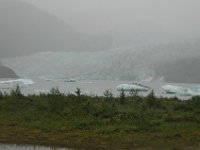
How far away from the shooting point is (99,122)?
28.5 feet

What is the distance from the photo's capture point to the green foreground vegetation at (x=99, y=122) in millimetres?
7062

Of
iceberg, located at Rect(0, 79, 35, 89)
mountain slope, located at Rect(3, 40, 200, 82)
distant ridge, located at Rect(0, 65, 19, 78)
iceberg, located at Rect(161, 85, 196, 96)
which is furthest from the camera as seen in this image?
distant ridge, located at Rect(0, 65, 19, 78)

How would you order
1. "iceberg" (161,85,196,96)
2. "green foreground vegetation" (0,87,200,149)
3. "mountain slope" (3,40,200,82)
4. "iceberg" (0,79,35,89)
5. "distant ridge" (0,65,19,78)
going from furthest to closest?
"distant ridge" (0,65,19,78)
"mountain slope" (3,40,200,82)
"iceberg" (0,79,35,89)
"iceberg" (161,85,196,96)
"green foreground vegetation" (0,87,200,149)

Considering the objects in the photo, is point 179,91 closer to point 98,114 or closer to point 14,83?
point 14,83

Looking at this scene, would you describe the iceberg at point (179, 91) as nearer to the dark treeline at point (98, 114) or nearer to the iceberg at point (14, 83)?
the iceberg at point (14, 83)

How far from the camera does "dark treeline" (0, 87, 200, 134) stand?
8367 millimetres

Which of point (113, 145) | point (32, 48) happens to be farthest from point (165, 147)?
point (32, 48)

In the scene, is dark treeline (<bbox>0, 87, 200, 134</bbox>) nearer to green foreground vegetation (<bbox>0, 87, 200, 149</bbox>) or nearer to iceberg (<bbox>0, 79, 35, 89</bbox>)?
green foreground vegetation (<bbox>0, 87, 200, 149</bbox>)

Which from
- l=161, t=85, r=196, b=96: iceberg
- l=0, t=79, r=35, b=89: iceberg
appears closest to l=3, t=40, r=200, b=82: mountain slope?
l=0, t=79, r=35, b=89: iceberg

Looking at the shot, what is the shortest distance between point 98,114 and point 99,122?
77 cm

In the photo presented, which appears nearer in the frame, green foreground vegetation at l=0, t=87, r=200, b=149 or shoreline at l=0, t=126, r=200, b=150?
shoreline at l=0, t=126, r=200, b=150

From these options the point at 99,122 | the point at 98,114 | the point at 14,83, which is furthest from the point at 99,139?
the point at 14,83

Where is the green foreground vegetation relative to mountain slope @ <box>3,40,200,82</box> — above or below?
below

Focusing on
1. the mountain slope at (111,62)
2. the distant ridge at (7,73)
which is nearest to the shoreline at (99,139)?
the mountain slope at (111,62)
